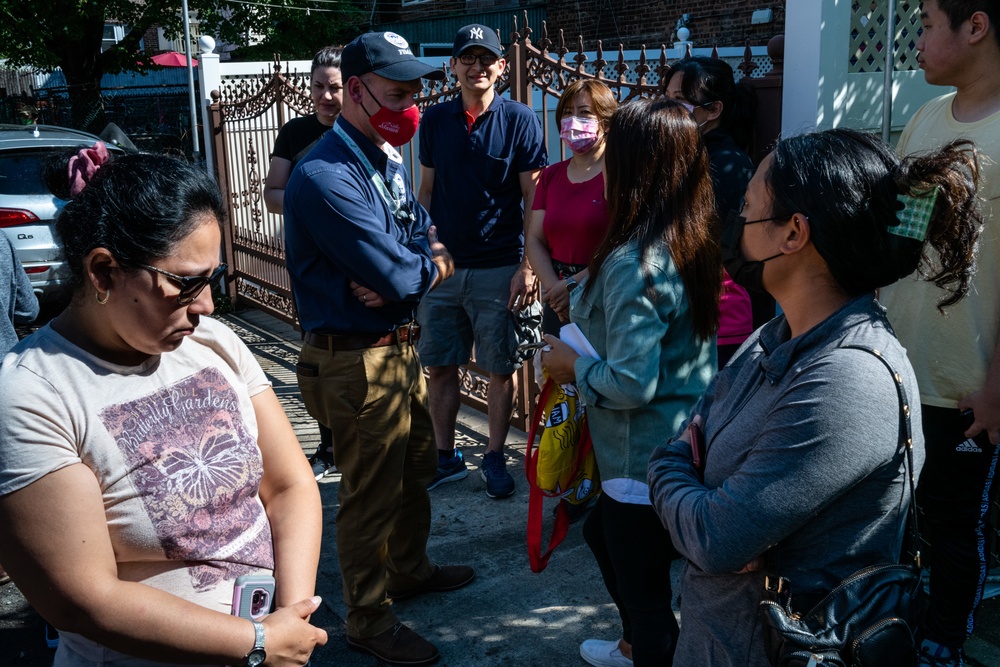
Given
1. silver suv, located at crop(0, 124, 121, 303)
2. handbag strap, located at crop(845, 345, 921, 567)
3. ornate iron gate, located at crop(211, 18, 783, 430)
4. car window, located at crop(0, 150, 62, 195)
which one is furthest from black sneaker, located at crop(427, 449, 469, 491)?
car window, located at crop(0, 150, 62, 195)

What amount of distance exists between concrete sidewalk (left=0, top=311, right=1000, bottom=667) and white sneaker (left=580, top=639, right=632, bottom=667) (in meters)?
0.08

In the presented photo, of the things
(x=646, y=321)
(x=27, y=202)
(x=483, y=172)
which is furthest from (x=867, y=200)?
(x=27, y=202)

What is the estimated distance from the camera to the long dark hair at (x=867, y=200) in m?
1.69

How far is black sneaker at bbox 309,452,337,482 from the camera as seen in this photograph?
511 centimetres

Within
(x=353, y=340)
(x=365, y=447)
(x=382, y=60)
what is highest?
(x=382, y=60)

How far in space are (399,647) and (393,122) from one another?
186 cm

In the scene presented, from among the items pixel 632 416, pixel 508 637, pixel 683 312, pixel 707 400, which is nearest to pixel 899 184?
pixel 707 400

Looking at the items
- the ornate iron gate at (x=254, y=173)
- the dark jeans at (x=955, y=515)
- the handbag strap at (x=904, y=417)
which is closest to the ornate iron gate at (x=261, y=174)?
the ornate iron gate at (x=254, y=173)

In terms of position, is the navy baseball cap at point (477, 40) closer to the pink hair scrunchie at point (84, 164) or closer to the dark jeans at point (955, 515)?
the pink hair scrunchie at point (84, 164)

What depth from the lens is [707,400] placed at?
2.05 m

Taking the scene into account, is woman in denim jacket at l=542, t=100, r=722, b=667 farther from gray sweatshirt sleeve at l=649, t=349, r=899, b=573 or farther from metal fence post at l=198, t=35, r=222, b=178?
metal fence post at l=198, t=35, r=222, b=178

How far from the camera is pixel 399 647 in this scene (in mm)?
3256

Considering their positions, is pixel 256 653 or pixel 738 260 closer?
pixel 256 653

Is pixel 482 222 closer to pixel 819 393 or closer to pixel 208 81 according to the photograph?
pixel 819 393
